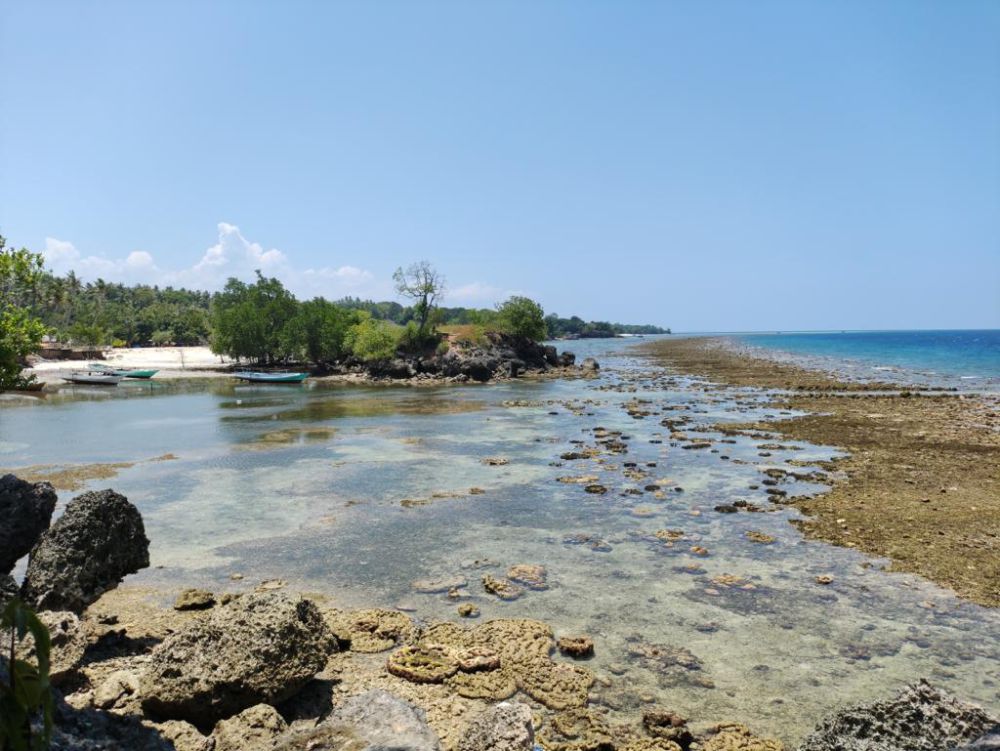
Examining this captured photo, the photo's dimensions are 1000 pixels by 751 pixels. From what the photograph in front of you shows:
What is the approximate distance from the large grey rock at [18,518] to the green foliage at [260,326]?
81.1 metres

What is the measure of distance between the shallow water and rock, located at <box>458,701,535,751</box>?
2609mm

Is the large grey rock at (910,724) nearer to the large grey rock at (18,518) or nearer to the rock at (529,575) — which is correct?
the rock at (529,575)

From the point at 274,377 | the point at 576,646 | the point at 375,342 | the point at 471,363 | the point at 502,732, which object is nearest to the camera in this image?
the point at 502,732

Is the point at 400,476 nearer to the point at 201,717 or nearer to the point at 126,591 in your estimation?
the point at 126,591

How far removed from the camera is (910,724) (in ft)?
19.7

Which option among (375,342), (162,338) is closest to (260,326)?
(375,342)

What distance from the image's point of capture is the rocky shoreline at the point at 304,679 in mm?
6180

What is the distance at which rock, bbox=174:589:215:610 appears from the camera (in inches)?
493

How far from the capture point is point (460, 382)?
7731cm

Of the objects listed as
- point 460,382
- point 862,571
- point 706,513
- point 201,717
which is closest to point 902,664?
point 862,571

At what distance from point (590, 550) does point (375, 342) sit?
7459 cm

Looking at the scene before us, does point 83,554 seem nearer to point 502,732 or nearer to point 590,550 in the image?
point 502,732

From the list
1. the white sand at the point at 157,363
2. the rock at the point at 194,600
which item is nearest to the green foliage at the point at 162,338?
the white sand at the point at 157,363

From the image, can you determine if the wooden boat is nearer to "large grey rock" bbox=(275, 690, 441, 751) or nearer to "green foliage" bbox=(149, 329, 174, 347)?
"large grey rock" bbox=(275, 690, 441, 751)
